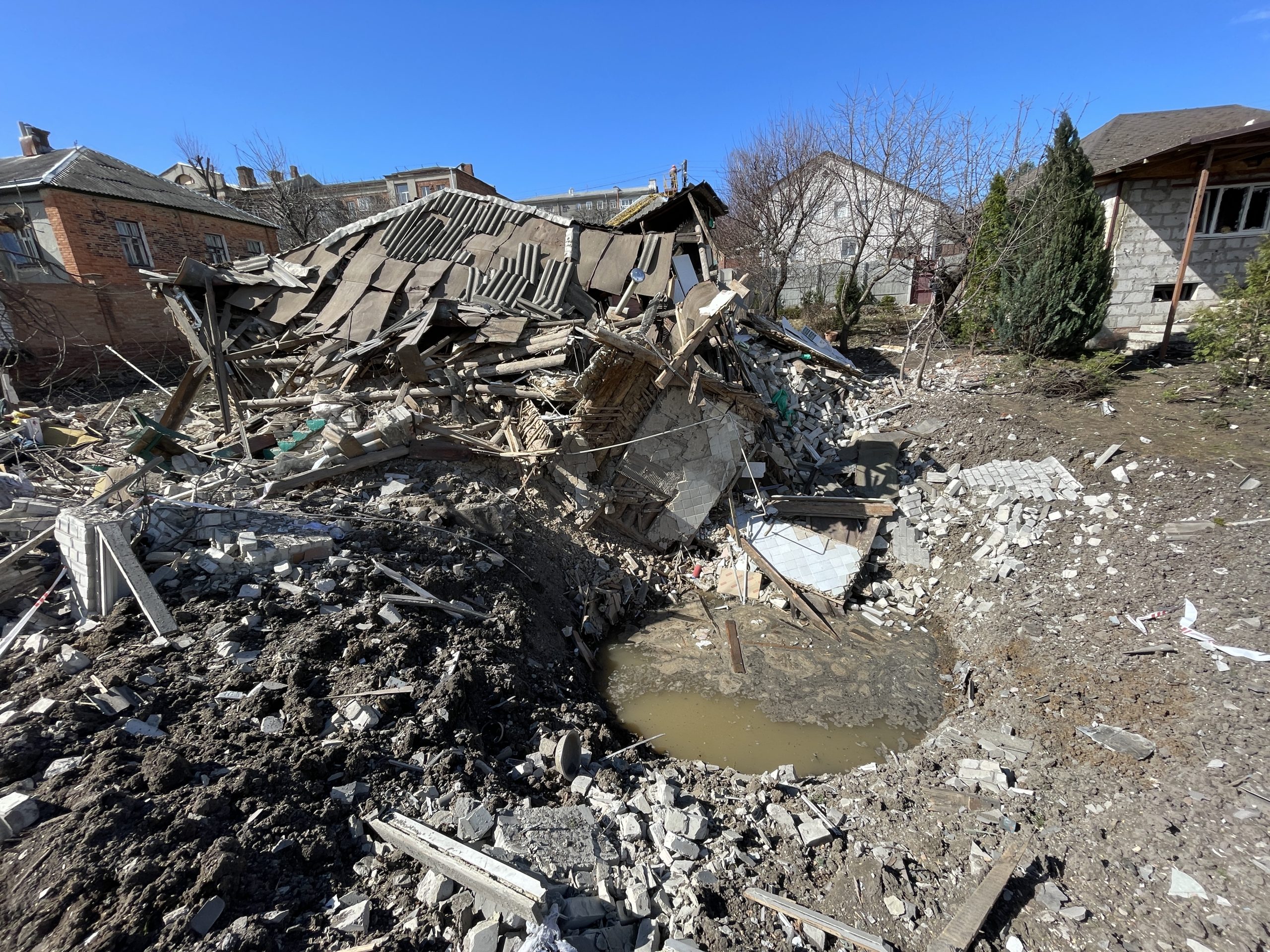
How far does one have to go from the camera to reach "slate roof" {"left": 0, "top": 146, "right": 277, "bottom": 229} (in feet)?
54.9

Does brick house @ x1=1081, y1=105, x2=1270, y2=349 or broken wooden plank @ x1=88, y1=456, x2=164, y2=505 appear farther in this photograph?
brick house @ x1=1081, y1=105, x2=1270, y2=349

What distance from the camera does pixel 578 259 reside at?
386 inches

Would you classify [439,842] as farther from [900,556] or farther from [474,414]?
[900,556]

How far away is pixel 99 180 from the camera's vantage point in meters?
18.1

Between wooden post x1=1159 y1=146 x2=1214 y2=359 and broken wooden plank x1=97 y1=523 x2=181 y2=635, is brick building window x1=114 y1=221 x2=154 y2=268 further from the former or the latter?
wooden post x1=1159 y1=146 x2=1214 y2=359

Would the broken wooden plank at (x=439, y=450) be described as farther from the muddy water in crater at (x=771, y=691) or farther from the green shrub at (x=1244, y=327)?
the green shrub at (x=1244, y=327)

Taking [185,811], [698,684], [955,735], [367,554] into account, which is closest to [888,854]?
[955,735]

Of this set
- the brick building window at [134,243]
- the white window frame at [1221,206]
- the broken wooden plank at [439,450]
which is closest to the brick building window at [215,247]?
the brick building window at [134,243]

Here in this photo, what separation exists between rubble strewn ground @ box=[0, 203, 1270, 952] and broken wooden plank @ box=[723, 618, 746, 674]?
0.80 meters

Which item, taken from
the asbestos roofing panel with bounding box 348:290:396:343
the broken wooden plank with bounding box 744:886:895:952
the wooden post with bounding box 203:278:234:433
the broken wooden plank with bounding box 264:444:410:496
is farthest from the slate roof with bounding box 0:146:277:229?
the broken wooden plank with bounding box 744:886:895:952

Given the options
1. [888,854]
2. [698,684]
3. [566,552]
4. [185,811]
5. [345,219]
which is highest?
[345,219]

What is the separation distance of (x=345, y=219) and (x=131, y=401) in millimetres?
22622

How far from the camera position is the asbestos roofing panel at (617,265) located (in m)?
9.59

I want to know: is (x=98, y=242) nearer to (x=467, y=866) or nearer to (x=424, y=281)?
(x=424, y=281)
